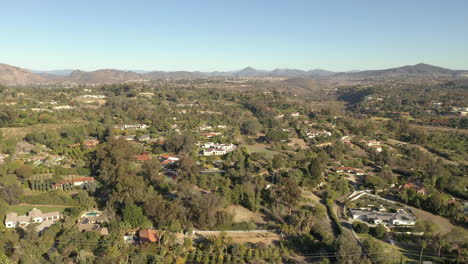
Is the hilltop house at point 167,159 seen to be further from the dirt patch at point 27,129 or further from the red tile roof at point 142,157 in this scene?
the dirt patch at point 27,129

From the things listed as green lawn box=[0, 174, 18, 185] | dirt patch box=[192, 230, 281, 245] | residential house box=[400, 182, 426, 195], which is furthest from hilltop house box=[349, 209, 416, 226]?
green lawn box=[0, 174, 18, 185]

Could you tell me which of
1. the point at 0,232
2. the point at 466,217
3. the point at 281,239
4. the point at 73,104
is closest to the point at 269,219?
the point at 281,239

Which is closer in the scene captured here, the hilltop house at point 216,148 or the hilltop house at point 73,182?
the hilltop house at point 73,182

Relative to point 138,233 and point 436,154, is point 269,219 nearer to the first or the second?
point 138,233

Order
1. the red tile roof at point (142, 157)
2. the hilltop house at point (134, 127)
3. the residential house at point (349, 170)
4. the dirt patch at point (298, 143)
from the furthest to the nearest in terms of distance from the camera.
A: the hilltop house at point (134, 127), the dirt patch at point (298, 143), the red tile roof at point (142, 157), the residential house at point (349, 170)

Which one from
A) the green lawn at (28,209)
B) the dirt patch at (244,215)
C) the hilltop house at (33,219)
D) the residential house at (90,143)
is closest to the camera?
the hilltop house at (33,219)

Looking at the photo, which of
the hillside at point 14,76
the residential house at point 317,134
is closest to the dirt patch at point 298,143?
the residential house at point 317,134
